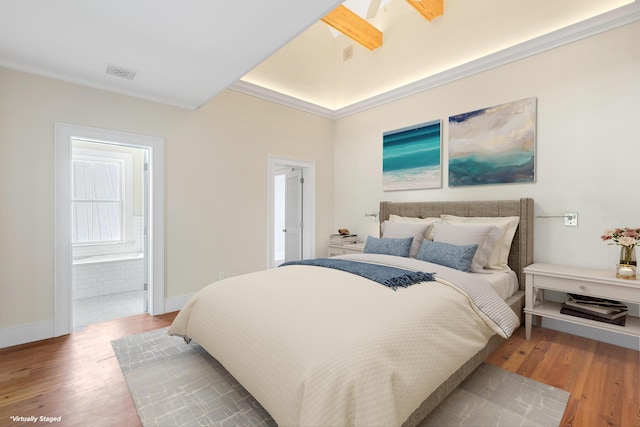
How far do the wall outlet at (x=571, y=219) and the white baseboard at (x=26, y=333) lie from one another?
4.96 m

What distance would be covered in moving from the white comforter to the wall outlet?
4.06 feet

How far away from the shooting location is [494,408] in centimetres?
175

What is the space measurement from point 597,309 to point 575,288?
219mm

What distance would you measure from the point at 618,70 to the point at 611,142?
625mm

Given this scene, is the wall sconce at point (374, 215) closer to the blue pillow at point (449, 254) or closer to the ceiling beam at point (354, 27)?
the blue pillow at point (449, 254)

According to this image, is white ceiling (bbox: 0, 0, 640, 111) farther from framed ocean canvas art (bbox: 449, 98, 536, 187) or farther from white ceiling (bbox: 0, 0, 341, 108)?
framed ocean canvas art (bbox: 449, 98, 536, 187)

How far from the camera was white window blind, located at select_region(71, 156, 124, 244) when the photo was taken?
4402 mm

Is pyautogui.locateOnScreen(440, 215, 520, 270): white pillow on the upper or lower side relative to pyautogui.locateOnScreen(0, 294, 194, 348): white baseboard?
upper

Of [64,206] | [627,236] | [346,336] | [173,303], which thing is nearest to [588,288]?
[627,236]

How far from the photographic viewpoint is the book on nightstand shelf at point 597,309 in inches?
91.7

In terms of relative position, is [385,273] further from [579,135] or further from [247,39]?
[579,135]

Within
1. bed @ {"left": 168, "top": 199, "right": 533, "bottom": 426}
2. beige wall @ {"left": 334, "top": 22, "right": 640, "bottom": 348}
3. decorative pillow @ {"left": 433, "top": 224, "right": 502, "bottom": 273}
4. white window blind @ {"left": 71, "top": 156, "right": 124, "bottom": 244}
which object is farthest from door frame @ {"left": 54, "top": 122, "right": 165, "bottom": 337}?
beige wall @ {"left": 334, "top": 22, "right": 640, "bottom": 348}

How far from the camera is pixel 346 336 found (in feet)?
4.66

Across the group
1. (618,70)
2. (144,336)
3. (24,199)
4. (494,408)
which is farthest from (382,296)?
(24,199)
